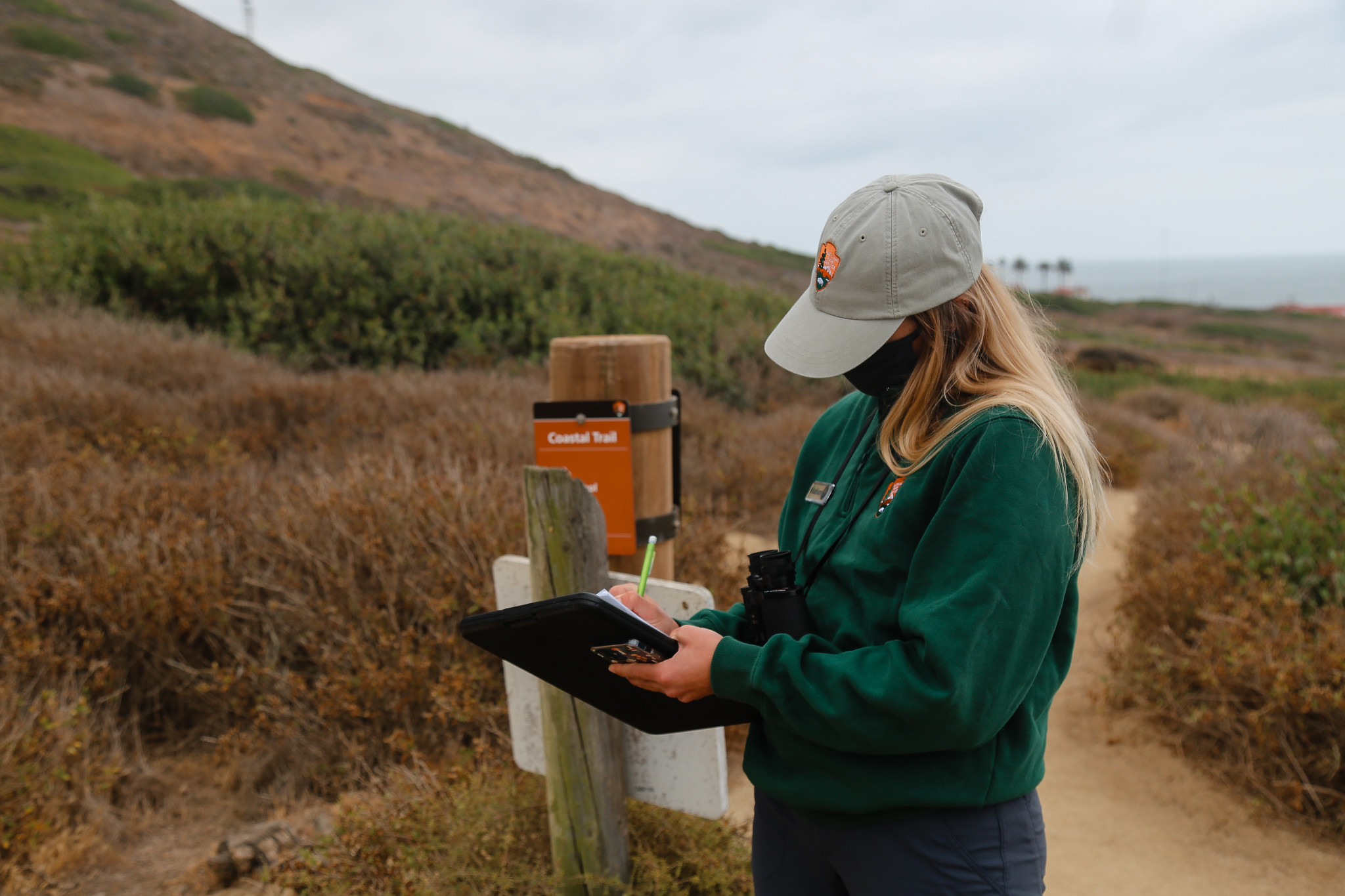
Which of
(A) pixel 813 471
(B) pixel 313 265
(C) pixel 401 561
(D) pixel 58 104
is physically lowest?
(C) pixel 401 561

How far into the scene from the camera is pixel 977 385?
1.26 meters

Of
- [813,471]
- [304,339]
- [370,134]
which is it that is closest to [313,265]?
[304,339]

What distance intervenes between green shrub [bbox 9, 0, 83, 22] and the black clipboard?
45.7 m

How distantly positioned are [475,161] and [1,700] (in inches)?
1638

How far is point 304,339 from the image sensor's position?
9.12m

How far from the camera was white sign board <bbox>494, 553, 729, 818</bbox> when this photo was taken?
6.75ft

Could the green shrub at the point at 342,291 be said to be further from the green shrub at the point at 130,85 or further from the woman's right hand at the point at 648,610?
the green shrub at the point at 130,85

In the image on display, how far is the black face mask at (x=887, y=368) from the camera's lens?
134 centimetres

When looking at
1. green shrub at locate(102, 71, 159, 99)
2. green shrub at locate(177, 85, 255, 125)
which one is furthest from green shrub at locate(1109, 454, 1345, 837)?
green shrub at locate(102, 71, 159, 99)

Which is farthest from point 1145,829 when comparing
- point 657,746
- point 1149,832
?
point 657,746

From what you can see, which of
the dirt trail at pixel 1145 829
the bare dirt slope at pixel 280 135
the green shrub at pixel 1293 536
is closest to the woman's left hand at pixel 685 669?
the dirt trail at pixel 1145 829

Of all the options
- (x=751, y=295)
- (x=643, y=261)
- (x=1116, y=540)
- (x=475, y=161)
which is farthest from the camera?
(x=475, y=161)

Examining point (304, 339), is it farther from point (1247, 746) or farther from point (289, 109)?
point (289, 109)

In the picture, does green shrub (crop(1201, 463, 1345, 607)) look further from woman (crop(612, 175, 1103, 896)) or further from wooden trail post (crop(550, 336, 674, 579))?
woman (crop(612, 175, 1103, 896))
